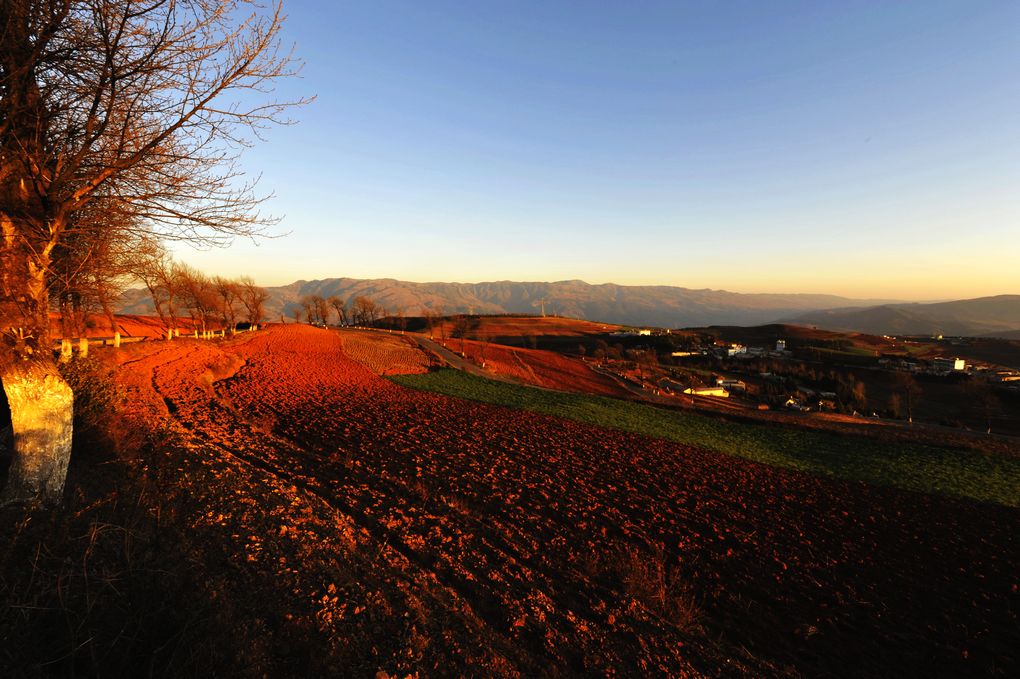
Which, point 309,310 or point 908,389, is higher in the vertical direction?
point 309,310

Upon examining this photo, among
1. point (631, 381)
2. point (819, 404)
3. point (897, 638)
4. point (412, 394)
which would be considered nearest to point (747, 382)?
point (819, 404)

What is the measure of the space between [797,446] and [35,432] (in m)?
31.1

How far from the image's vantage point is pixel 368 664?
3.93 meters

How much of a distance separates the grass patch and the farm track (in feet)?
9.80

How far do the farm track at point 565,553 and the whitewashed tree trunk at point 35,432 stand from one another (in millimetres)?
1706

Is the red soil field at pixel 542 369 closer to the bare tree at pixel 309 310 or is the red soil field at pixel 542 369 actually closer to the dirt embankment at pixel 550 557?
the dirt embankment at pixel 550 557

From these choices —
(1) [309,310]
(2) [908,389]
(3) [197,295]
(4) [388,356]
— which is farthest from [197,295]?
(2) [908,389]

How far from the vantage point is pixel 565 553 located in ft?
26.6

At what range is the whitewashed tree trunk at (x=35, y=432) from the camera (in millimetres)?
4965

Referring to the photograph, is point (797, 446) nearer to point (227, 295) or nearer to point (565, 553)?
point (565, 553)

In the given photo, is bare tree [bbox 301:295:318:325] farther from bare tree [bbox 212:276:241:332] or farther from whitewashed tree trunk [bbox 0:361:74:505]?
whitewashed tree trunk [bbox 0:361:74:505]

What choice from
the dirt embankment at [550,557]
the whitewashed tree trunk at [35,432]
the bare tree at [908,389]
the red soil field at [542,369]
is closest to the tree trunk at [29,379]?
the whitewashed tree trunk at [35,432]

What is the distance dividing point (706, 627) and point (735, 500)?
8.06m

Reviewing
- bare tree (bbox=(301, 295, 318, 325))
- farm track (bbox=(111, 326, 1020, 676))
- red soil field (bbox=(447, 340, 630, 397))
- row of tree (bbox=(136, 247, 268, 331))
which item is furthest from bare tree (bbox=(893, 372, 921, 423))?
bare tree (bbox=(301, 295, 318, 325))
